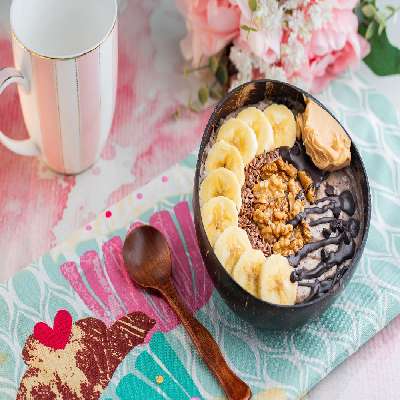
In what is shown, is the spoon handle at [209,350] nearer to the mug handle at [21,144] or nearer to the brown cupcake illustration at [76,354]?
the brown cupcake illustration at [76,354]

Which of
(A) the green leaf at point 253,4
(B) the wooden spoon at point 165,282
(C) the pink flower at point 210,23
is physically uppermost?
(A) the green leaf at point 253,4

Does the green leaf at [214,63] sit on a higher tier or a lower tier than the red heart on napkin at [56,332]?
higher

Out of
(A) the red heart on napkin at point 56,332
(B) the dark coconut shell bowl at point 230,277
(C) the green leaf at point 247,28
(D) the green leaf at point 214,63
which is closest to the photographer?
(B) the dark coconut shell bowl at point 230,277

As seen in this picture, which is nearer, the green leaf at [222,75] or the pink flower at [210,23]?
the pink flower at [210,23]

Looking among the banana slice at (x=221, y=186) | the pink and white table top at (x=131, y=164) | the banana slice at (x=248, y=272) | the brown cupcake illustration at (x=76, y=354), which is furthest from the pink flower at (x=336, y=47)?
the brown cupcake illustration at (x=76, y=354)

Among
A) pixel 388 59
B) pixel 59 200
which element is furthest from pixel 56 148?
pixel 388 59

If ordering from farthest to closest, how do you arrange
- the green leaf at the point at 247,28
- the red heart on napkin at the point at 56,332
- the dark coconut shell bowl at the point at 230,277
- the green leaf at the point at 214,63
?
1. the green leaf at the point at 214,63
2. the green leaf at the point at 247,28
3. the red heart on napkin at the point at 56,332
4. the dark coconut shell bowl at the point at 230,277

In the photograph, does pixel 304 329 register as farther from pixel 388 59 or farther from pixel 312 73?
pixel 388 59
